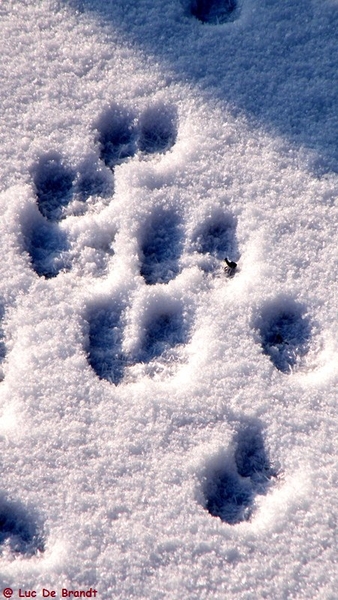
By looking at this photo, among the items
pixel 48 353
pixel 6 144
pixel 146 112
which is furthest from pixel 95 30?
pixel 48 353

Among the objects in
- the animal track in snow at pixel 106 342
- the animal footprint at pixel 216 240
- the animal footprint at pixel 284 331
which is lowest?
the animal track in snow at pixel 106 342

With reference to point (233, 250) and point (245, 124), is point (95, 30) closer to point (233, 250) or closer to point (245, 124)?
point (245, 124)

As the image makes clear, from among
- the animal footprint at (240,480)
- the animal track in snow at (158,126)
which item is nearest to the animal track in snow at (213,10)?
the animal track in snow at (158,126)

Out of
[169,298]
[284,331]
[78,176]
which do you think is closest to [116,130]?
[78,176]

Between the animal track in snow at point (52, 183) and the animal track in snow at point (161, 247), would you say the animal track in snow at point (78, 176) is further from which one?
the animal track in snow at point (161, 247)

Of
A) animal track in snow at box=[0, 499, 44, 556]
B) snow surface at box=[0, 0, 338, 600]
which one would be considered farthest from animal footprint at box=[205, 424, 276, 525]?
animal track in snow at box=[0, 499, 44, 556]

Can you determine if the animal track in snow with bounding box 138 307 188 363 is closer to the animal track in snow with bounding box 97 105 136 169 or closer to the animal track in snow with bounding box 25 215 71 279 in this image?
the animal track in snow with bounding box 25 215 71 279

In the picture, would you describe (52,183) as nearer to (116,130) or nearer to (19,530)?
(116,130)
